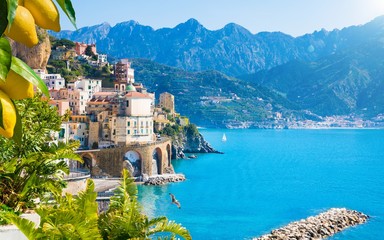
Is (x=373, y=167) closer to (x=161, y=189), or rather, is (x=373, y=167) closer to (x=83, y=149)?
(x=161, y=189)

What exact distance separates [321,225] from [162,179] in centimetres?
2253

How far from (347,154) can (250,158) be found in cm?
2360

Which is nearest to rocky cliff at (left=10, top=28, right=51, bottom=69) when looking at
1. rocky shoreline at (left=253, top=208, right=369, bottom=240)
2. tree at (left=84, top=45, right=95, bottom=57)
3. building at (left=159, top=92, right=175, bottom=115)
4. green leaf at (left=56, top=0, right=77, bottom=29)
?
tree at (left=84, top=45, right=95, bottom=57)

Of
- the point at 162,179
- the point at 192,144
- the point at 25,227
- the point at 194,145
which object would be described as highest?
the point at 25,227

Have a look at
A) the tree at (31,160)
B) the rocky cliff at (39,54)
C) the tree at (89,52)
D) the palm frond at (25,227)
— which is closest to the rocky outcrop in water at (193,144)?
the tree at (89,52)

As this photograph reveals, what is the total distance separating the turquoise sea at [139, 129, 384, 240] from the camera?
34062 mm

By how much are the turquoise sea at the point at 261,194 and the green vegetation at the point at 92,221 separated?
993 inches

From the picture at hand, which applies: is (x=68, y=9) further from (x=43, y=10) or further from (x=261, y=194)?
(x=261, y=194)

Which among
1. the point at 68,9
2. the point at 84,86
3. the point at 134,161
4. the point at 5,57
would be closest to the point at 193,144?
the point at 84,86

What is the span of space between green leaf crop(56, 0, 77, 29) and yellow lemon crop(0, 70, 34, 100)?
0.56 feet

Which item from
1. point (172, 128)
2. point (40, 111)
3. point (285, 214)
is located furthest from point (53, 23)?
point (172, 128)

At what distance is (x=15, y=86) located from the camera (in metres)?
1.02

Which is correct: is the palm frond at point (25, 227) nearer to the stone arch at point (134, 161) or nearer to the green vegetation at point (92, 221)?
the green vegetation at point (92, 221)

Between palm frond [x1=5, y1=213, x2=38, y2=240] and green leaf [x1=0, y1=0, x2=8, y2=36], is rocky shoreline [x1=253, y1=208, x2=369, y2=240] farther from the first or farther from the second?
green leaf [x1=0, y1=0, x2=8, y2=36]
